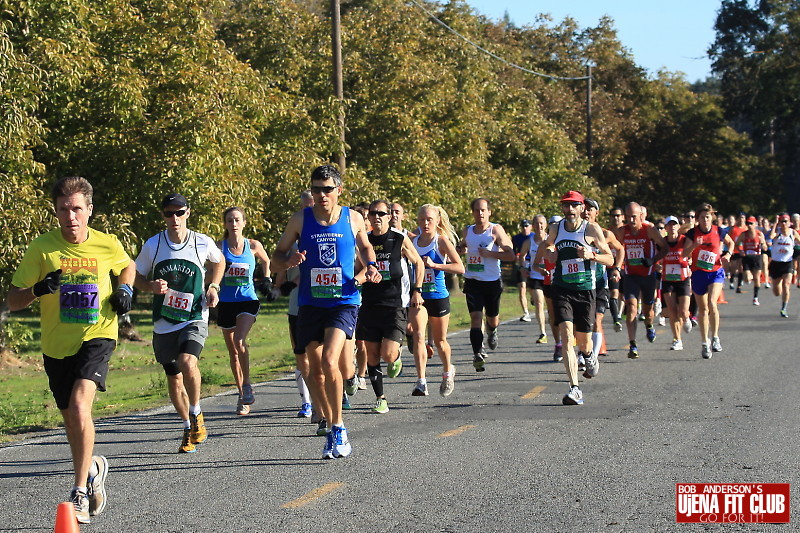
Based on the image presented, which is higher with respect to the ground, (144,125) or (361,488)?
(144,125)

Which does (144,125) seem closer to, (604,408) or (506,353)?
(506,353)

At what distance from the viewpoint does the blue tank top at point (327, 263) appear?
817 centimetres

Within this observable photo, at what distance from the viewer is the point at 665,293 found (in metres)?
15.9

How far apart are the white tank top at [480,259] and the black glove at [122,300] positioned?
7236mm

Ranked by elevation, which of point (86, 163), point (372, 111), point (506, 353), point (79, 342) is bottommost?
point (506, 353)

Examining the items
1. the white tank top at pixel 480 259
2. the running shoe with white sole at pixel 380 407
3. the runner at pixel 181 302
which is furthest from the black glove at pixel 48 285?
the white tank top at pixel 480 259

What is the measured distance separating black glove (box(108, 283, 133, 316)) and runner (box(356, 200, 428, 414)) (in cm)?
387

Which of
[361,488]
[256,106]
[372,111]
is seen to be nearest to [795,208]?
[372,111]

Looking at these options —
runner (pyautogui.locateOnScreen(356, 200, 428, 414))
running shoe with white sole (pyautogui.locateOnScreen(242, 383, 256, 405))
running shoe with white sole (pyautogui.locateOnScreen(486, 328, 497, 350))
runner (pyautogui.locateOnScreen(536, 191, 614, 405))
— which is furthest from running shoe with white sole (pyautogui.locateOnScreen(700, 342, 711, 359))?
running shoe with white sole (pyautogui.locateOnScreen(242, 383, 256, 405))

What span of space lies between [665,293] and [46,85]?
8.99 m

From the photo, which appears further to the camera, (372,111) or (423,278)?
(372,111)

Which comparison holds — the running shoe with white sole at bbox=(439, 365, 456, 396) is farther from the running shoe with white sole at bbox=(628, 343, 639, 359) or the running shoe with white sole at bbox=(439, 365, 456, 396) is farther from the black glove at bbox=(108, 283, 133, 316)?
the black glove at bbox=(108, 283, 133, 316)

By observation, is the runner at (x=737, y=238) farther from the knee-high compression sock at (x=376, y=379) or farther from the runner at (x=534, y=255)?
the knee-high compression sock at (x=376, y=379)

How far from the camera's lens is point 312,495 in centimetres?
676
